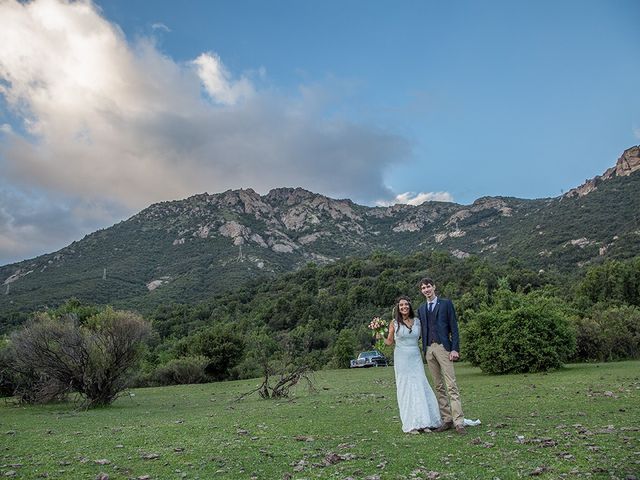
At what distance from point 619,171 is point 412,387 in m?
146

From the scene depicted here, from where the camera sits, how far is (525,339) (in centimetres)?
2225

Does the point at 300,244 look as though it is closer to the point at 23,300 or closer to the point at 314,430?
the point at 23,300

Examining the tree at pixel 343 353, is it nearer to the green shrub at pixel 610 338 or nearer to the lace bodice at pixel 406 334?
the green shrub at pixel 610 338

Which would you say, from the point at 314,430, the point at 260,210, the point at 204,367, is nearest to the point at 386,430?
the point at 314,430

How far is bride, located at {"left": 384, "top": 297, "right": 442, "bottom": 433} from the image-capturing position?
8.56 meters

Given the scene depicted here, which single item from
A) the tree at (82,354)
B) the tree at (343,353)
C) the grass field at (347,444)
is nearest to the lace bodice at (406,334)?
the grass field at (347,444)

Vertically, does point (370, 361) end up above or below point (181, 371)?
below

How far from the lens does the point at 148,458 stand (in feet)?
23.3

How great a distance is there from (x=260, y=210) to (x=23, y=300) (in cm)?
11575

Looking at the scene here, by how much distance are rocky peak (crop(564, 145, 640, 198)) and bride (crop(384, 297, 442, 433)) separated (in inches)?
5365

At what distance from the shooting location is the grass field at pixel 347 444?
5.73m

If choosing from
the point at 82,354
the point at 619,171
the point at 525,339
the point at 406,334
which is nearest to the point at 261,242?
the point at 619,171

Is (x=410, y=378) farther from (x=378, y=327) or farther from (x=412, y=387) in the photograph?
(x=378, y=327)

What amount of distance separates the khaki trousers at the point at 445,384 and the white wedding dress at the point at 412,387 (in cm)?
15
